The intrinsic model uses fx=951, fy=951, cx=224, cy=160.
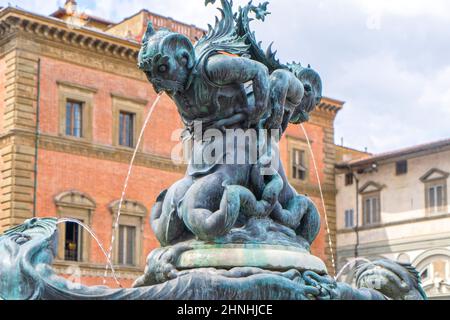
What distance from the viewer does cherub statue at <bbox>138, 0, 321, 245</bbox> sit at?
19.7 feet

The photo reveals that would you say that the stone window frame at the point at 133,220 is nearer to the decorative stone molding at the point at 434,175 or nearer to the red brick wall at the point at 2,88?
the red brick wall at the point at 2,88

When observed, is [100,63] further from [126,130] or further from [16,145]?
[16,145]

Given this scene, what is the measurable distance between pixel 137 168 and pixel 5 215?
511cm

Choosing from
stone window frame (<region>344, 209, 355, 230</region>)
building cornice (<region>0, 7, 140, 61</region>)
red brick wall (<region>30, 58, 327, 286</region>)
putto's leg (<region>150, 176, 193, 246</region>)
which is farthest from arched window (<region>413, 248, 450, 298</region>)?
putto's leg (<region>150, 176, 193, 246</region>)

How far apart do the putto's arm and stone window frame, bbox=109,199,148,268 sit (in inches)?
959

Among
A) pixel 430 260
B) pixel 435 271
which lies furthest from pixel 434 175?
pixel 435 271

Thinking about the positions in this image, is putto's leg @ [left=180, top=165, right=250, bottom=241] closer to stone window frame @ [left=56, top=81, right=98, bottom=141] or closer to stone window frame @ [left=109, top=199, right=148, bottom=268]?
stone window frame @ [left=56, top=81, right=98, bottom=141]

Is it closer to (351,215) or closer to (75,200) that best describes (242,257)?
(75,200)

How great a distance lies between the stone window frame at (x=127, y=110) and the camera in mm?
31391

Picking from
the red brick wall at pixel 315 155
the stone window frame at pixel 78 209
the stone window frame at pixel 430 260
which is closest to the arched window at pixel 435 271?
the stone window frame at pixel 430 260

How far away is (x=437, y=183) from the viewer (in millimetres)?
36688

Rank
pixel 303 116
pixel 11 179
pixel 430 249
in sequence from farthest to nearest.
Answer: pixel 430 249 → pixel 11 179 → pixel 303 116
